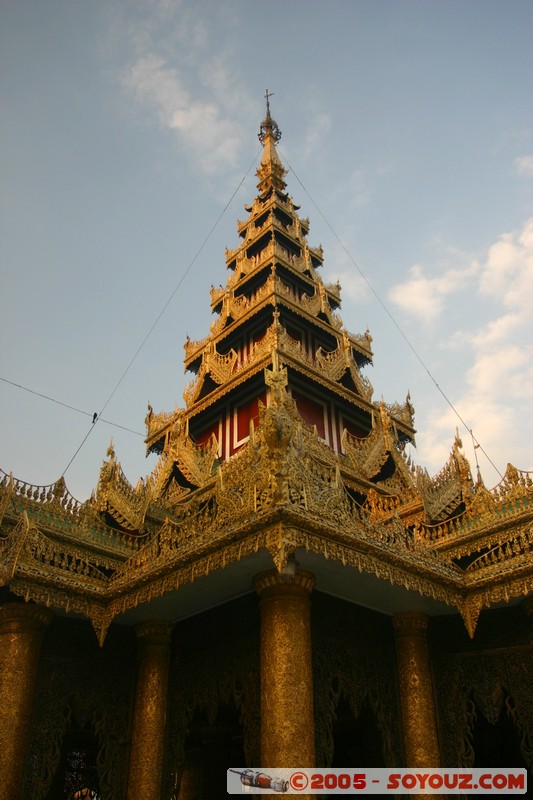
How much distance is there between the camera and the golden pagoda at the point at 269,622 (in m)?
9.90

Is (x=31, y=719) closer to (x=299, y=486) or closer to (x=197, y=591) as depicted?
(x=197, y=591)

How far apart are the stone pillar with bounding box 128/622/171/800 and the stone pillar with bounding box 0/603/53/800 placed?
78.4 inches

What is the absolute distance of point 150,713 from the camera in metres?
12.3

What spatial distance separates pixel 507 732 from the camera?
15055mm

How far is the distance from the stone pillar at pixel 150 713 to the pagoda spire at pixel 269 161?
67.7ft

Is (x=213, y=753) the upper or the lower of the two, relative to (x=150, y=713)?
lower

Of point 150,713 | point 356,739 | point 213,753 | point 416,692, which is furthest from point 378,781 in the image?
point 213,753

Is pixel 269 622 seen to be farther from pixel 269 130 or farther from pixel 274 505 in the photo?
pixel 269 130

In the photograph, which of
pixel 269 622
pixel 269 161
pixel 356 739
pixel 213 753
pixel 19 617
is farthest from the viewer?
pixel 269 161

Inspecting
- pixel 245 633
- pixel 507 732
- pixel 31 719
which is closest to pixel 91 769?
pixel 31 719

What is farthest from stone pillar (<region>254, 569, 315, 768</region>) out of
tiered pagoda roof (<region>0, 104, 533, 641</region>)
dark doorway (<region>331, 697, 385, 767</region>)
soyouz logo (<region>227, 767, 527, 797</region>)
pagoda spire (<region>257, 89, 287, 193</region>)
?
pagoda spire (<region>257, 89, 287, 193</region>)

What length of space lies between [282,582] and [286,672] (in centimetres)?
131

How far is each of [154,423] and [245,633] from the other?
11.8 meters

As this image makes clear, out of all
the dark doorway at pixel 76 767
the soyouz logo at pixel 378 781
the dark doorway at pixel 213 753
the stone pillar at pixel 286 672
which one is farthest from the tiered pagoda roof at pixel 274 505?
the dark doorway at pixel 76 767
